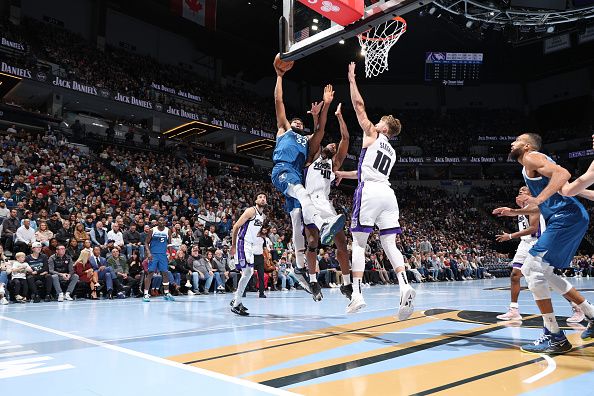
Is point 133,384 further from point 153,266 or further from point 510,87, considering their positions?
point 510,87

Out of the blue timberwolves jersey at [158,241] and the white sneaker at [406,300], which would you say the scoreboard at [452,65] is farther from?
the white sneaker at [406,300]

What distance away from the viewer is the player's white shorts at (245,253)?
782cm

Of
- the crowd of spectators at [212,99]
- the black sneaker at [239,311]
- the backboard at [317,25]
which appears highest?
the crowd of spectators at [212,99]

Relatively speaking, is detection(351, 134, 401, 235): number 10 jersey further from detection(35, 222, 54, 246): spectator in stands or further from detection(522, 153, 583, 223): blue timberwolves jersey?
detection(35, 222, 54, 246): spectator in stands

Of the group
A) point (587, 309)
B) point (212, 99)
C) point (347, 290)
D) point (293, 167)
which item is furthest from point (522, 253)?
point (212, 99)

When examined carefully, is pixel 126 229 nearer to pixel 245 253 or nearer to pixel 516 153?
pixel 245 253

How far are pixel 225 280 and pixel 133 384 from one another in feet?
34.3

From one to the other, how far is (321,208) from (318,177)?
1.79 feet

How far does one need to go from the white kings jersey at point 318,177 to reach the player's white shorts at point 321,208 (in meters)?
0.07

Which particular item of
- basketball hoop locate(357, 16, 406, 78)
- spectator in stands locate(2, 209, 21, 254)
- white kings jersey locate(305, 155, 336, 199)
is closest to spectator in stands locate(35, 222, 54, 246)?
spectator in stands locate(2, 209, 21, 254)

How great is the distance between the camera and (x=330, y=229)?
518cm

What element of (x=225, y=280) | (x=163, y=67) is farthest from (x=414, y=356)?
(x=163, y=67)

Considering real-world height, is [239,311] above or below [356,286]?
below

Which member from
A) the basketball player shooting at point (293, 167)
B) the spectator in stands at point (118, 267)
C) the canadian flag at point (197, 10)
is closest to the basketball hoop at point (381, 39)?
the basketball player shooting at point (293, 167)
